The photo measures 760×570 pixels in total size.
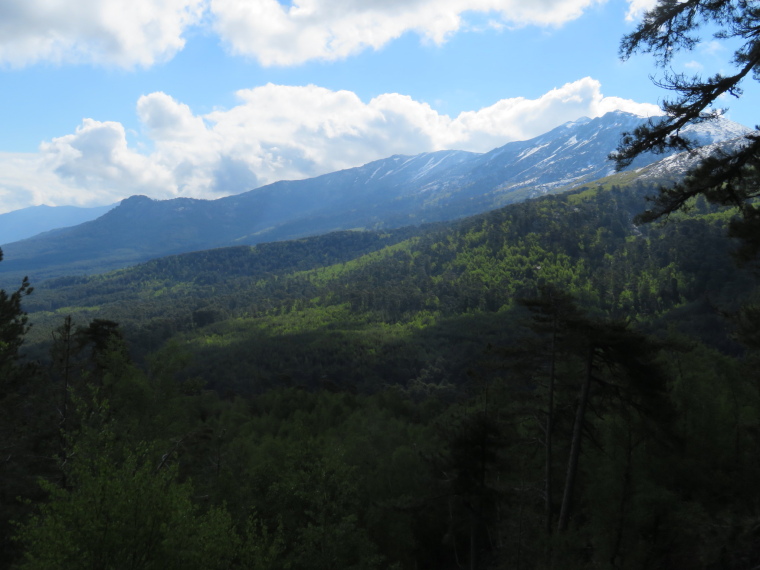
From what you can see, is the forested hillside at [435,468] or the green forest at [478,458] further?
the forested hillside at [435,468]

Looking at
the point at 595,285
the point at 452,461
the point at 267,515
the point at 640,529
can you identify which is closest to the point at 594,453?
the point at 640,529

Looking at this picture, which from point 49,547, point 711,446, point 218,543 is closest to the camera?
point 49,547

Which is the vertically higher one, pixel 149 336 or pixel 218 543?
pixel 218 543

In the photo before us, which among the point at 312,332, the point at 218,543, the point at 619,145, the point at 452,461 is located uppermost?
the point at 619,145

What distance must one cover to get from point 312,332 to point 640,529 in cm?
12705

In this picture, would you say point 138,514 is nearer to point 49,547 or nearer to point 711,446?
point 49,547

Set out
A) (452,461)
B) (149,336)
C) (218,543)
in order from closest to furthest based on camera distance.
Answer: (218,543) < (452,461) < (149,336)

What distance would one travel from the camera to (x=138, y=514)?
34.3 ft

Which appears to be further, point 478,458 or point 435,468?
point 435,468

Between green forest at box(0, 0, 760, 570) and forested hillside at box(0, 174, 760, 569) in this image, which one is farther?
forested hillside at box(0, 174, 760, 569)

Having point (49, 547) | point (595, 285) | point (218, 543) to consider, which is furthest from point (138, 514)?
point (595, 285)

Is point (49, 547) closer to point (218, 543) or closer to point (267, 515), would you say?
point (218, 543)

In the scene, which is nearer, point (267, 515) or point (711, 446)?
point (711, 446)

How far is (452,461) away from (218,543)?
9523 mm
